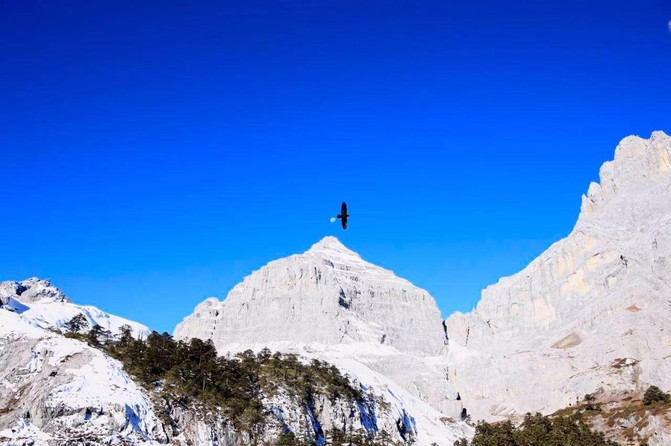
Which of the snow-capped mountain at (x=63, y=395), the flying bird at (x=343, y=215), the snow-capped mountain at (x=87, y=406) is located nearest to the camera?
the flying bird at (x=343, y=215)

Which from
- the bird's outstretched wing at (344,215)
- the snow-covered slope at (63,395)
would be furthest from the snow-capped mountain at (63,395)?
the bird's outstretched wing at (344,215)

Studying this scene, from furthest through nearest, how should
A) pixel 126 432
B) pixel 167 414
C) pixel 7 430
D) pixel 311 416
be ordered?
pixel 311 416, pixel 167 414, pixel 126 432, pixel 7 430

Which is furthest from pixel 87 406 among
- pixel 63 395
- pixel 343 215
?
pixel 343 215

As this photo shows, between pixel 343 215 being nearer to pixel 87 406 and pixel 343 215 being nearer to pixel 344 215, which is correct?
pixel 344 215

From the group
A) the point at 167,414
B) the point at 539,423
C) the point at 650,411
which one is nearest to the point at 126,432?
the point at 167,414

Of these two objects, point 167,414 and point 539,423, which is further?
point 539,423

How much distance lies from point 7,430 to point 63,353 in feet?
62.2

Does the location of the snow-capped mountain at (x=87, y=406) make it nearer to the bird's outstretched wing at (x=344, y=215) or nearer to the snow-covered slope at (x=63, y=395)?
the snow-covered slope at (x=63, y=395)

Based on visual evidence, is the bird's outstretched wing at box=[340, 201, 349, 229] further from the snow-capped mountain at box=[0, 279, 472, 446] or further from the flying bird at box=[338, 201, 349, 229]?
the snow-capped mountain at box=[0, 279, 472, 446]

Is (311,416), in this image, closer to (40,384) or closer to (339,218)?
(40,384)

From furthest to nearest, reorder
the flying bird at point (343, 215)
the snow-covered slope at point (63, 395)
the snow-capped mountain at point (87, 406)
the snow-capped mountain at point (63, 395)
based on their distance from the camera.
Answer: the snow-capped mountain at point (87, 406)
the snow-covered slope at point (63, 395)
the snow-capped mountain at point (63, 395)
the flying bird at point (343, 215)

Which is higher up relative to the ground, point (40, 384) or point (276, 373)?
point (276, 373)

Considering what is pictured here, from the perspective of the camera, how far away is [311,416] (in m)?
131

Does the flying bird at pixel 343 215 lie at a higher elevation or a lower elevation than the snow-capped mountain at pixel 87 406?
higher
